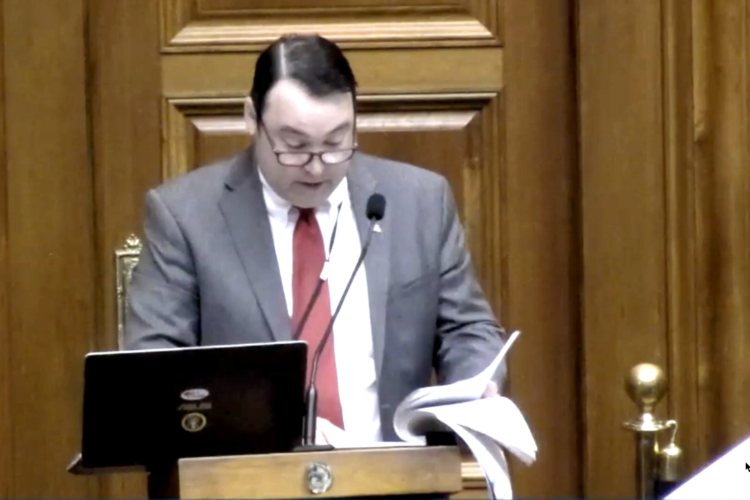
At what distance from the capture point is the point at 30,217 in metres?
2.48

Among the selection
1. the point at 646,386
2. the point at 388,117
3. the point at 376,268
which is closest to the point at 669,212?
the point at 646,386

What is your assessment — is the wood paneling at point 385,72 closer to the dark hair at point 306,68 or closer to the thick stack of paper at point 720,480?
the dark hair at point 306,68

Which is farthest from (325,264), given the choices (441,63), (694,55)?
(694,55)

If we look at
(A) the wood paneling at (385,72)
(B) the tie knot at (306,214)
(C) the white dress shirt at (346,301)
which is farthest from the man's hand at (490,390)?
(A) the wood paneling at (385,72)

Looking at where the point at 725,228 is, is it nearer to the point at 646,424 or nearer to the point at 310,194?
the point at 646,424

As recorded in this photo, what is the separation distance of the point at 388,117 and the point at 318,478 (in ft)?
3.61

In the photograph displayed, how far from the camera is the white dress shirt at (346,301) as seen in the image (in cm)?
212

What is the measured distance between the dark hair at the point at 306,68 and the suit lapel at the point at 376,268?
0.66ft

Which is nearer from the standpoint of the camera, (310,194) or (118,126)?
(310,194)

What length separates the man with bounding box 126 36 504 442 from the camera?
2.03 metres

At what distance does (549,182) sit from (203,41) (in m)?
0.68

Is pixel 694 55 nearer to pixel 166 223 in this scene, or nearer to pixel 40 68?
pixel 166 223

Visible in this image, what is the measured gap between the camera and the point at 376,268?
213 centimetres

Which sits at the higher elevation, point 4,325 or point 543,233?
point 543,233
